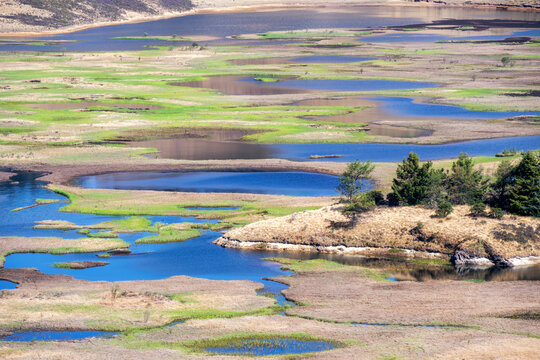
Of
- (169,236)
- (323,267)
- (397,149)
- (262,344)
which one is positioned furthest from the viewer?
(397,149)

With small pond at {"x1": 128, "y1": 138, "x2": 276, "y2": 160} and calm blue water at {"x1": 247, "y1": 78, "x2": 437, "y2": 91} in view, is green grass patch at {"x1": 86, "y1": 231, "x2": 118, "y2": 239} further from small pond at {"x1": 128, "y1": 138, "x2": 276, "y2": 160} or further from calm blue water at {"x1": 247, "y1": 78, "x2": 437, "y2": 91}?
calm blue water at {"x1": 247, "y1": 78, "x2": 437, "y2": 91}

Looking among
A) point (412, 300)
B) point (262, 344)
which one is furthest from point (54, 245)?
point (412, 300)

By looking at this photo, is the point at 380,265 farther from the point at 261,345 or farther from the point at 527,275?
the point at 261,345

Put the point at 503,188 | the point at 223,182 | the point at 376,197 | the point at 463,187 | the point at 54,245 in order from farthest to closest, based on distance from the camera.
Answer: the point at 223,182
the point at 376,197
the point at 463,187
the point at 503,188
the point at 54,245

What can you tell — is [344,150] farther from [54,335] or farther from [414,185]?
[54,335]

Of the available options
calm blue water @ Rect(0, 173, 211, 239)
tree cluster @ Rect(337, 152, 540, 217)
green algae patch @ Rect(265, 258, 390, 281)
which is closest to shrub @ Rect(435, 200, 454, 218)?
tree cluster @ Rect(337, 152, 540, 217)

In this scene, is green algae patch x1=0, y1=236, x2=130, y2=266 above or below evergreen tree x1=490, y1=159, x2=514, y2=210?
below

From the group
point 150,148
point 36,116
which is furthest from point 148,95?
point 150,148
